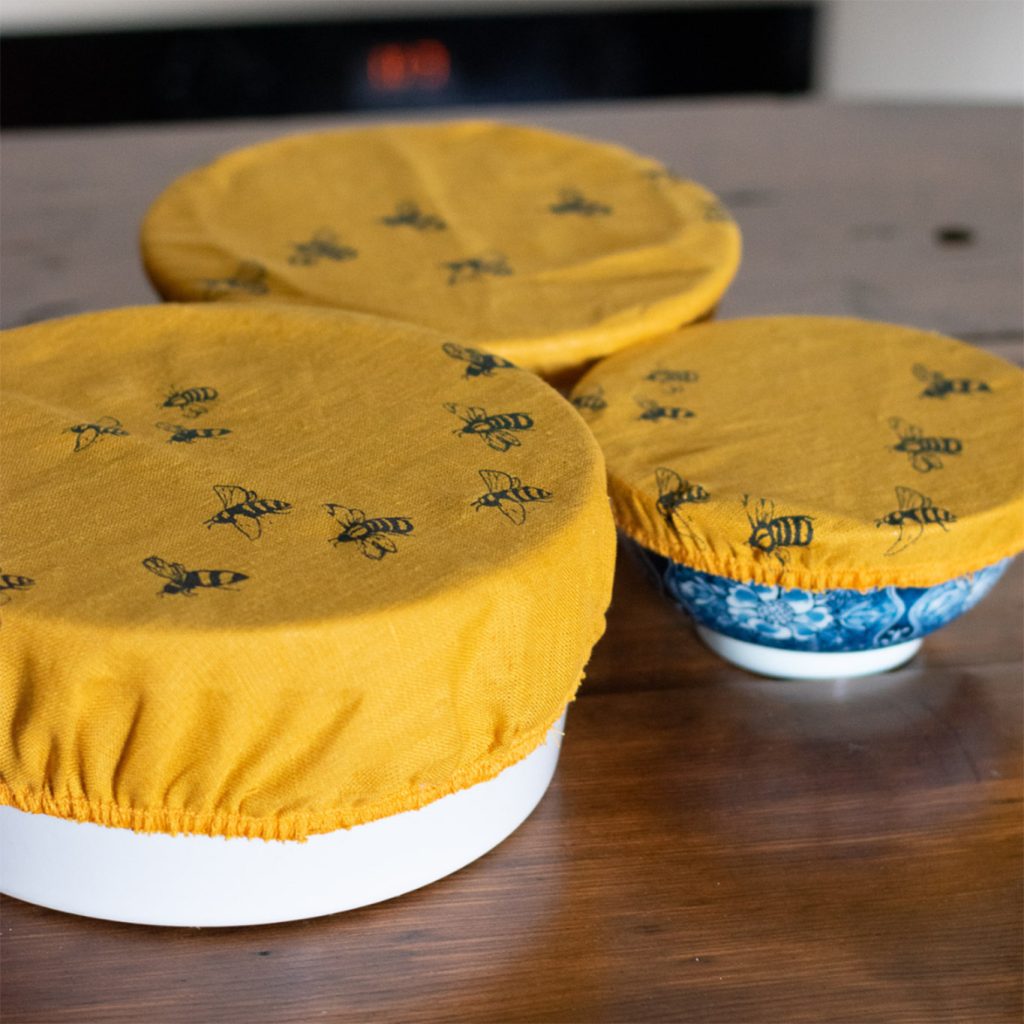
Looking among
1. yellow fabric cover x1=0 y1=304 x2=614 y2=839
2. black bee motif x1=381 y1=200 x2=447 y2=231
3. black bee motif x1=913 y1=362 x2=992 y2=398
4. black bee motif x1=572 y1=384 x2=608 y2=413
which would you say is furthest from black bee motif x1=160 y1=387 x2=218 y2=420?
black bee motif x1=913 y1=362 x2=992 y2=398

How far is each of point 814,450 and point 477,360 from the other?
8.9 inches

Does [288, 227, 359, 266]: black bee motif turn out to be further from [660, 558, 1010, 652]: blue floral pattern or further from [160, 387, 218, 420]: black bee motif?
[660, 558, 1010, 652]: blue floral pattern

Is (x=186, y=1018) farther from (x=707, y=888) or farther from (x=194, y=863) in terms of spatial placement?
(x=707, y=888)

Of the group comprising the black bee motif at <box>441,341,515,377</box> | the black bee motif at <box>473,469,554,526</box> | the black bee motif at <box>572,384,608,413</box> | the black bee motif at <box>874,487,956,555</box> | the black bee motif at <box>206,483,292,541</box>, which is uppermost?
the black bee motif at <box>206,483,292,541</box>

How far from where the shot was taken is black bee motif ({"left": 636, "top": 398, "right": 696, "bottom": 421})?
2.97 feet

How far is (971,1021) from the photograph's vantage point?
0.70 meters

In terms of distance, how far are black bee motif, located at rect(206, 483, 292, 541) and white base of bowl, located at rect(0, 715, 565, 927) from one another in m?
0.16

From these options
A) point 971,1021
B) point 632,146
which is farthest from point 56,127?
point 971,1021

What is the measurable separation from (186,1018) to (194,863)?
8 cm

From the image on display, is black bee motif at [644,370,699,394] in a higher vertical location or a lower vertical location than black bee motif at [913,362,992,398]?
higher

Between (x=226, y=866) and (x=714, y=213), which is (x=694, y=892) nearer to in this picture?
(x=226, y=866)

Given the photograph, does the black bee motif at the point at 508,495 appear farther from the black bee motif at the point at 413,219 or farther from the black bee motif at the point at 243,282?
the black bee motif at the point at 413,219

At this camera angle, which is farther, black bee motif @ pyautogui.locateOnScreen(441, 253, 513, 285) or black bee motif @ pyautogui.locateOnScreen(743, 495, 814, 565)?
black bee motif @ pyautogui.locateOnScreen(441, 253, 513, 285)

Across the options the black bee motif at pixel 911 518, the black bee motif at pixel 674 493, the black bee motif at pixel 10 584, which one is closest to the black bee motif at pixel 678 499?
the black bee motif at pixel 674 493
